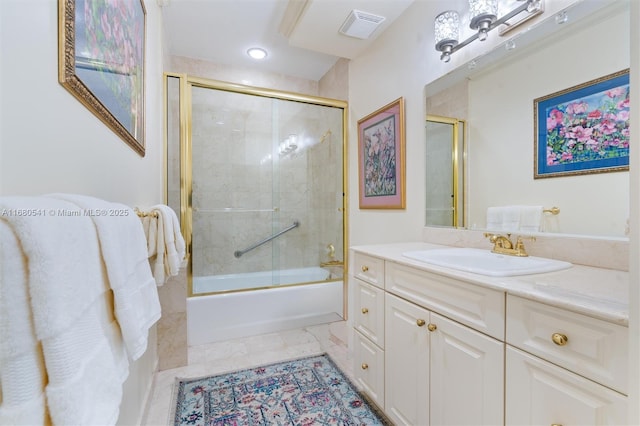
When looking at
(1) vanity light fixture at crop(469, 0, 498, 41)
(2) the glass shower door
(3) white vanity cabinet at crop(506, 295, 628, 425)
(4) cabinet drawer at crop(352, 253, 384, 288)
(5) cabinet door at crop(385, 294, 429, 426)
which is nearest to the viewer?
(3) white vanity cabinet at crop(506, 295, 628, 425)

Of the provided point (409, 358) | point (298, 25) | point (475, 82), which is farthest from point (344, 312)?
point (298, 25)

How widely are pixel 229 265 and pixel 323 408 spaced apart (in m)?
1.75

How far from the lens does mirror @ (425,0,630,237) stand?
3.20ft

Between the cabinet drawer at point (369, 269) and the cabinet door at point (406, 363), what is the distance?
10 cm

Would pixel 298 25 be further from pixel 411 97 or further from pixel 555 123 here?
pixel 555 123

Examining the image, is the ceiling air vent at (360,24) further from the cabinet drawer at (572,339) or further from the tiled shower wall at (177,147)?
the cabinet drawer at (572,339)

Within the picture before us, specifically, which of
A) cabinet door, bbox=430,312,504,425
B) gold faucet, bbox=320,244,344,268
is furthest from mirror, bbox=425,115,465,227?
gold faucet, bbox=320,244,344,268

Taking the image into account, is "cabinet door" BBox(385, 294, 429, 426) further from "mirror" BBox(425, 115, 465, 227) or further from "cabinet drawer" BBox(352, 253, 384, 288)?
"mirror" BBox(425, 115, 465, 227)

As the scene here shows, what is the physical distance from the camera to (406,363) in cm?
120

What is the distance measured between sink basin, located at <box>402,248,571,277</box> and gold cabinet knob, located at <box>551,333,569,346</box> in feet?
0.72

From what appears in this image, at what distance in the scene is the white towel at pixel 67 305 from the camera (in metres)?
0.33

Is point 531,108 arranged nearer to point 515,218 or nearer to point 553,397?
point 515,218

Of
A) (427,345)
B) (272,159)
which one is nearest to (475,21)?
(427,345)

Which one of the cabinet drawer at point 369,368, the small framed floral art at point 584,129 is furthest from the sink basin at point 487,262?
the cabinet drawer at point 369,368
